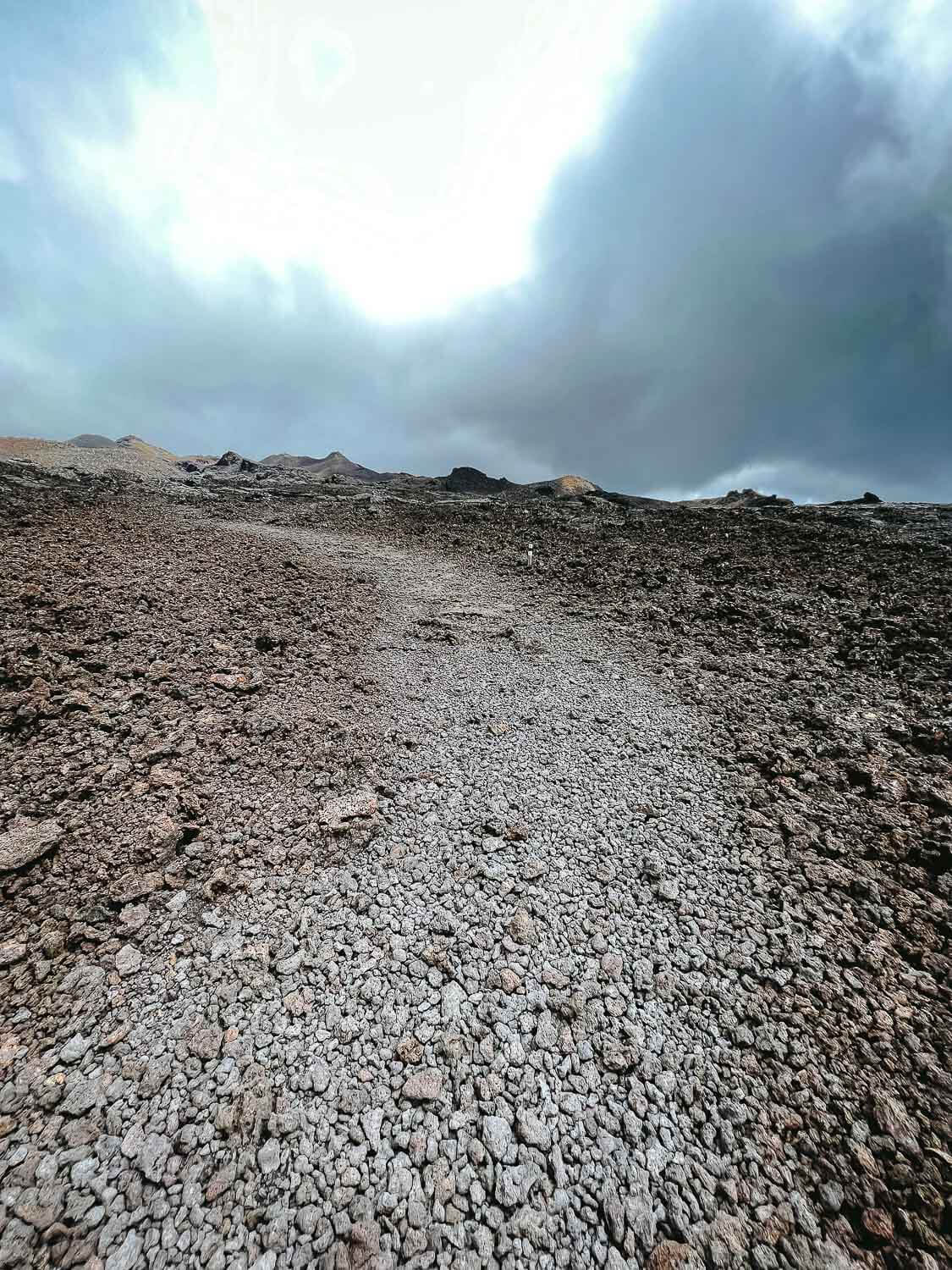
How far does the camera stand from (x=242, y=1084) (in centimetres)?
371

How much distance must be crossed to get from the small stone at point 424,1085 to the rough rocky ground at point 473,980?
2cm

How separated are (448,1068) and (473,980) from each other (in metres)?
0.71

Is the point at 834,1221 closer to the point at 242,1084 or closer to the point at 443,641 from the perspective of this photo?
the point at 242,1084

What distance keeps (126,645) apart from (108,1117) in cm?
714

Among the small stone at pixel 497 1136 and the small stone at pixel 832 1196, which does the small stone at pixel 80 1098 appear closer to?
the small stone at pixel 497 1136

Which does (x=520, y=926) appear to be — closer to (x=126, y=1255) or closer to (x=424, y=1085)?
(x=424, y=1085)

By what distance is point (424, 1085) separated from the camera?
3.78 metres

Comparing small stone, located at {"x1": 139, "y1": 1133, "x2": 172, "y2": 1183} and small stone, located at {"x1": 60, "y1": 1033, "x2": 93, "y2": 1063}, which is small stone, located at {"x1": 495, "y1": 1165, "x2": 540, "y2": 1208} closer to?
small stone, located at {"x1": 139, "y1": 1133, "x2": 172, "y2": 1183}

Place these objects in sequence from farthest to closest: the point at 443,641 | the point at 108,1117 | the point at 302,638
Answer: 1. the point at 443,641
2. the point at 302,638
3. the point at 108,1117

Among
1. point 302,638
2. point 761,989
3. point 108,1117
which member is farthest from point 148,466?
point 761,989

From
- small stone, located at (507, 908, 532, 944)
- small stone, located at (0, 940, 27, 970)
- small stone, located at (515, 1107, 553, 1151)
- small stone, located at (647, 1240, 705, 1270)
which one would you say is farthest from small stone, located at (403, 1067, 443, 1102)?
small stone, located at (0, 940, 27, 970)

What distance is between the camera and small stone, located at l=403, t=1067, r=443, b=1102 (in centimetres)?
371

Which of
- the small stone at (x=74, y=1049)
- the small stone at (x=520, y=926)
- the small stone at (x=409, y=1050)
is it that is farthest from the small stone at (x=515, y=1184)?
the small stone at (x=74, y=1049)

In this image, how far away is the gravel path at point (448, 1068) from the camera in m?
3.05
